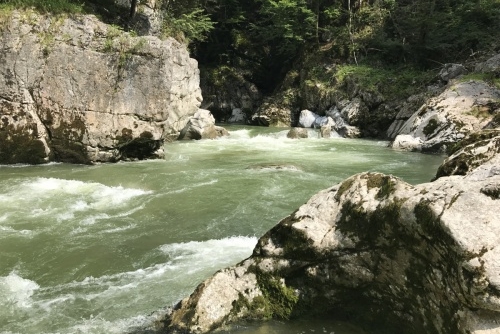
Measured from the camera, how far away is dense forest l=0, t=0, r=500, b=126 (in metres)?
23.6

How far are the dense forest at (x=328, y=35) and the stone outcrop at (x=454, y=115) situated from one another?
5.25 meters


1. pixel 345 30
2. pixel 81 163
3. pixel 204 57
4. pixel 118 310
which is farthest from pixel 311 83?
pixel 118 310

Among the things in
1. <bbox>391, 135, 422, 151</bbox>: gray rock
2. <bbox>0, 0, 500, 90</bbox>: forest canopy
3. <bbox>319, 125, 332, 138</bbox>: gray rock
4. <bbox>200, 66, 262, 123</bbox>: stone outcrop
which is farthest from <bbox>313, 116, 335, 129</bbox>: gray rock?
<bbox>200, 66, 262, 123</bbox>: stone outcrop

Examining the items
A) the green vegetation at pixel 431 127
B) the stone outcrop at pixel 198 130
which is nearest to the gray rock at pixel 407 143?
the green vegetation at pixel 431 127

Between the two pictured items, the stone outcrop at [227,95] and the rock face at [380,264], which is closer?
the rock face at [380,264]

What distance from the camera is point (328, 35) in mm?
30547

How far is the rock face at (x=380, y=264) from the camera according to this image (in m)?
2.75

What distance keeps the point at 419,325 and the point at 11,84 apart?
13.2 meters

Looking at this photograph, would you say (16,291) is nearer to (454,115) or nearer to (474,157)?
(474,157)

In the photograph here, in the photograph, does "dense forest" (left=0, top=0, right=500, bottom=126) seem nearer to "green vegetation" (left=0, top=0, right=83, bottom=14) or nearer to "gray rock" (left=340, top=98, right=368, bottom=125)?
"gray rock" (left=340, top=98, right=368, bottom=125)

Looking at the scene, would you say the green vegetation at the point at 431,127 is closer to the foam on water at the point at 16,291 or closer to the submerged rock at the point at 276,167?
the submerged rock at the point at 276,167

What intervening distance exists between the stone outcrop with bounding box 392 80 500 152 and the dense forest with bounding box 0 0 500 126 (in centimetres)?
525

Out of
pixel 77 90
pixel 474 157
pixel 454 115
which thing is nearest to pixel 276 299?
pixel 474 157

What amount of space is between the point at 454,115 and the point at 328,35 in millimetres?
16296
